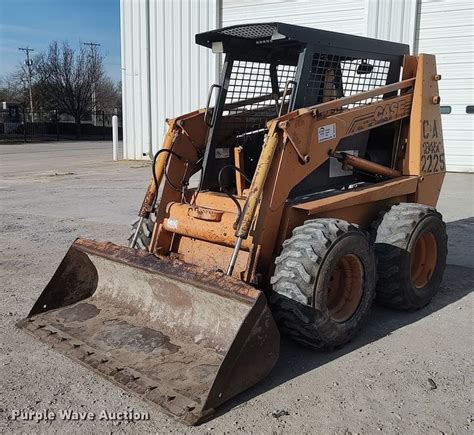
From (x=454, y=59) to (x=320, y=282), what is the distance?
11102 mm

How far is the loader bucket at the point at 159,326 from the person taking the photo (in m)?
3.35

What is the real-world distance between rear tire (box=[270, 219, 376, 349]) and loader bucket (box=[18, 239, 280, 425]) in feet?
1.30

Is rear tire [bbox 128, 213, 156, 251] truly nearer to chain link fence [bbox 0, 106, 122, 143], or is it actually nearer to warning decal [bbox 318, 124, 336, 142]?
warning decal [bbox 318, 124, 336, 142]

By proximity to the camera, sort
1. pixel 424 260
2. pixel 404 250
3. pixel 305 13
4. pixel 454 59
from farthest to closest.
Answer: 1. pixel 305 13
2. pixel 454 59
3. pixel 424 260
4. pixel 404 250

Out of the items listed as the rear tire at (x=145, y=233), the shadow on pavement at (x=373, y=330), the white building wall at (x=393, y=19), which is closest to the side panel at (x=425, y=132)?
the shadow on pavement at (x=373, y=330)

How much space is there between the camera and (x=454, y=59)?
13.1m

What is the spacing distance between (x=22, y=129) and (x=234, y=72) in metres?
39.3

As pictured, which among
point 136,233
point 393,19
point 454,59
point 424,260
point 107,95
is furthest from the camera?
point 107,95

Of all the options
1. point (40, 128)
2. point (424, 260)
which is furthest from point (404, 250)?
point (40, 128)

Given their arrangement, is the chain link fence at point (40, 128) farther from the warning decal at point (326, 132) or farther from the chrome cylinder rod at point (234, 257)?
the chrome cylinder rod at point (234, 257)

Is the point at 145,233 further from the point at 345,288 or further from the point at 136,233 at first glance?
the point at 345,288

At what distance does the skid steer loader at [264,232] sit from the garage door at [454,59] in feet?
→ 27.2

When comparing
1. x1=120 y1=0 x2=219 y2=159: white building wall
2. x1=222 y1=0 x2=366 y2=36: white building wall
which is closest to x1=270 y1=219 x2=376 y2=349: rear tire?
x1=222 y1=0 x2=366 y2=36: white building wall

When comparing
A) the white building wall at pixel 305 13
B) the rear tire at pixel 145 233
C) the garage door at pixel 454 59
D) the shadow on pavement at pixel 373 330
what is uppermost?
the white building wall at pixel 305 13
